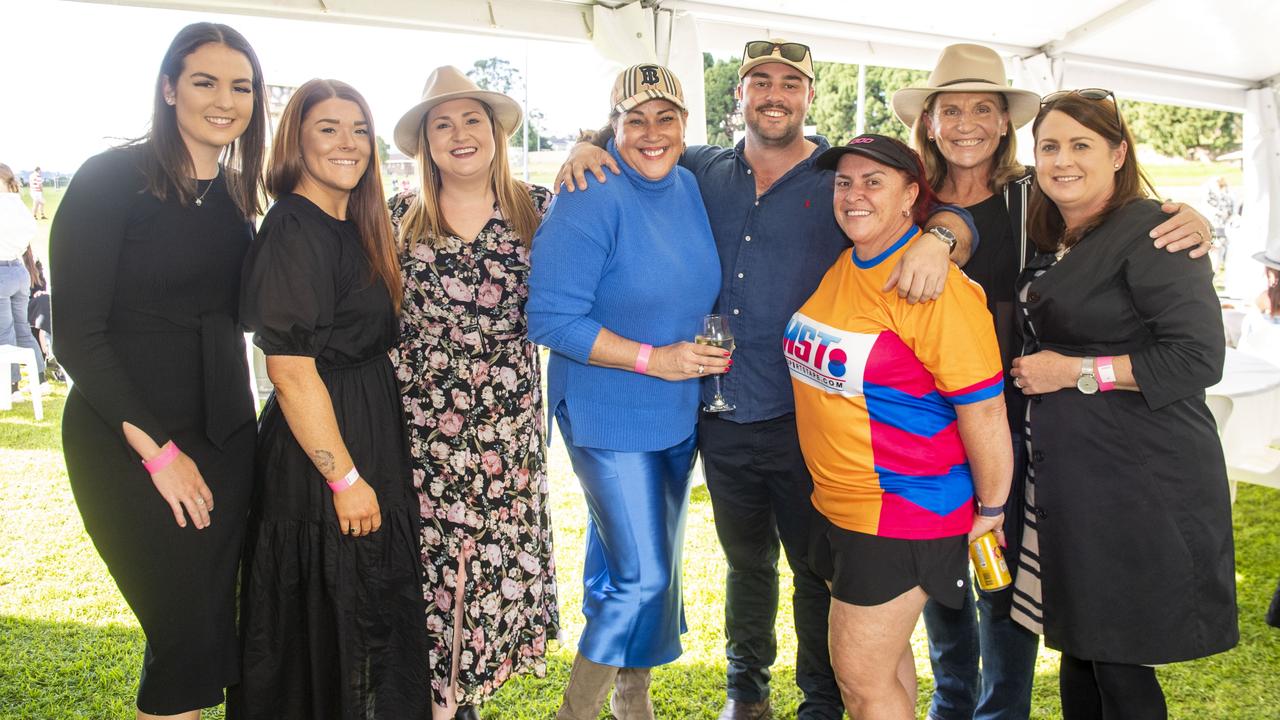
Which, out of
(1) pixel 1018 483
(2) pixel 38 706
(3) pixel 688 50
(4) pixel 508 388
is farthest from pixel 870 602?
(3) pixel 688 50

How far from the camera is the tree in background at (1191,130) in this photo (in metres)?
25.2

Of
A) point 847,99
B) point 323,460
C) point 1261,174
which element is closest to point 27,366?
point 323,460

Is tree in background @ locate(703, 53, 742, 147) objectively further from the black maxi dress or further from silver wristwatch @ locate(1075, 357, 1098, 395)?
the black maxi dress

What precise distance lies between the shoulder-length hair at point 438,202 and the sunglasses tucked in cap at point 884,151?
105 centimetres

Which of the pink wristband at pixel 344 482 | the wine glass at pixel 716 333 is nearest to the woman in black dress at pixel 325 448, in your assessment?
the pink wristband at pixel 344 482

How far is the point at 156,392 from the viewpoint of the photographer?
2.15 metres

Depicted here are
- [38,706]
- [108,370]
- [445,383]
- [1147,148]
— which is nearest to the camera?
[108,370]

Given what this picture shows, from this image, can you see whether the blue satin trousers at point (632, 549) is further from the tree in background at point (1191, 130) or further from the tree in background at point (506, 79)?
the tree in background at point (1191, 130)

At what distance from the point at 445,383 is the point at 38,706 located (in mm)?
2207

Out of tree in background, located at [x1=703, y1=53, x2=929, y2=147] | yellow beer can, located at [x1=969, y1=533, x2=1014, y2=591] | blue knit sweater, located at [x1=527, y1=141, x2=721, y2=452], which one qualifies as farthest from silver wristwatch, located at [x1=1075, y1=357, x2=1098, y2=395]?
tree in background, located at [x1=703, y1=53, x2=929, y2=147]

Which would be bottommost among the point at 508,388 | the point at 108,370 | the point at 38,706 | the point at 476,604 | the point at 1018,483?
the point at 38,706

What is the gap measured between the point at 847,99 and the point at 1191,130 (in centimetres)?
1129

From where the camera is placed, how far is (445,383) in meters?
2.57

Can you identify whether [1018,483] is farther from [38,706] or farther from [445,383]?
[38,706]
